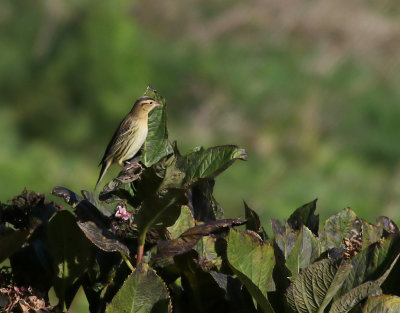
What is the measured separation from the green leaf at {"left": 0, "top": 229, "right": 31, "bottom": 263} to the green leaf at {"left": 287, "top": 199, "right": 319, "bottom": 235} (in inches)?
22.3

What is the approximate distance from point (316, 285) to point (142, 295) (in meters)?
0.30

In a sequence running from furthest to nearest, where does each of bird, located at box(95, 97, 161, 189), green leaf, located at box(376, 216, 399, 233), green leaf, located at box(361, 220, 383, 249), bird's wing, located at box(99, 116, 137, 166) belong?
bird's wing, located at box(99, 116, 137, 166) → bird, located at box(95, 97, 161, 189) → green leaf, located at box(376, 216, 399, 233) → green leaf, located at box(361, 220, 383, 249)

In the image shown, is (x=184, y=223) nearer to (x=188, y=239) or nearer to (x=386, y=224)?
(x=188, y=239)

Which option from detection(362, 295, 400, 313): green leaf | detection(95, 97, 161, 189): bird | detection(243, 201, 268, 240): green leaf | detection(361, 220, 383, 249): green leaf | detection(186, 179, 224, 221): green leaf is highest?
detection(95, 97, 161, 189): bird

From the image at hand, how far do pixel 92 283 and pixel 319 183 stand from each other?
272 inches

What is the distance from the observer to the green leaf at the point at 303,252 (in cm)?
152

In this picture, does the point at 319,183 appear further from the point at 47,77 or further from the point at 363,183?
the point at 47,77

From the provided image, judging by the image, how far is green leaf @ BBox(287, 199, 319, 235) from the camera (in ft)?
5.90

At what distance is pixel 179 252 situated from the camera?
1.52 metres

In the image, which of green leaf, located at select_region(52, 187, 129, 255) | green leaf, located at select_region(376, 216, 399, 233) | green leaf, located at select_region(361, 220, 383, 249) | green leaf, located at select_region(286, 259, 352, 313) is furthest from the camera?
green leaf, located at select_region(376, 216, 399, 233)

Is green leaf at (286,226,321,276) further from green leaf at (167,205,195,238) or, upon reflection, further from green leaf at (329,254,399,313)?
green leaf at (167,205,195,238)

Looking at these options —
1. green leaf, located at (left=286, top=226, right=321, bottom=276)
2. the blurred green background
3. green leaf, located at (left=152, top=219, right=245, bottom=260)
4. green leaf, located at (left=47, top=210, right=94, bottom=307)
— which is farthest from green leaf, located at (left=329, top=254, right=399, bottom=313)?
the blurred green background

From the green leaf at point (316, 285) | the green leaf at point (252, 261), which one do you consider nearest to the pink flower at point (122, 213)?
the green leaf at point (252, 261)

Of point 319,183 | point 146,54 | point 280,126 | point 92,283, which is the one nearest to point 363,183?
point 319,183
